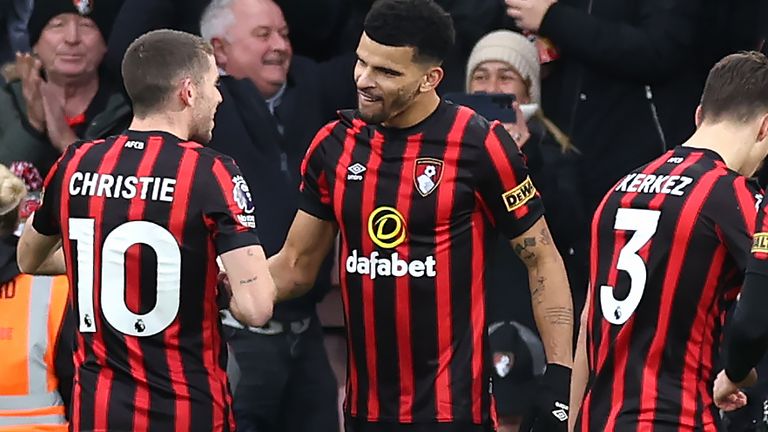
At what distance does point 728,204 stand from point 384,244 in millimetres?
1109

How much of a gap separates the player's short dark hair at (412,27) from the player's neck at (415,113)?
0.39ft

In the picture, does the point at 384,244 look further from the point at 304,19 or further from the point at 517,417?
the point at 304,19

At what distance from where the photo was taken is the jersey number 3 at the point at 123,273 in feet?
15.8

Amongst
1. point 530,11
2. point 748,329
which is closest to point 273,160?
point 530,11

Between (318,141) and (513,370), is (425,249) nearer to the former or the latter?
(318,141)

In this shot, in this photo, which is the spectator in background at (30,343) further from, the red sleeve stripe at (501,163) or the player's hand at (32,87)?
the player's hand at (32,87)

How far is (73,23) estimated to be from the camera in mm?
7016

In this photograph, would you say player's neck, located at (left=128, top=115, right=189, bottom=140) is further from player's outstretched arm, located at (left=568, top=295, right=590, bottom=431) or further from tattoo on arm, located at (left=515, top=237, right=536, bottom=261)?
player's outstretched arm, located at (left=568, top=295, right=590, bottom=431)

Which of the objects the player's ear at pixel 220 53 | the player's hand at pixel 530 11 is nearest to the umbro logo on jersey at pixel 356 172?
the player's hand at pixel 530 11

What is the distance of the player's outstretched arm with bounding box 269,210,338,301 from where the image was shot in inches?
210

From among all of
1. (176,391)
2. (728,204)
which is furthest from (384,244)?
(728,204)

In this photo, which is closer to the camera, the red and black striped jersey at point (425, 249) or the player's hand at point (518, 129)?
the red and black striped jersey at point (425, 249)

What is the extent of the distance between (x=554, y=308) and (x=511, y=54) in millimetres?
1737

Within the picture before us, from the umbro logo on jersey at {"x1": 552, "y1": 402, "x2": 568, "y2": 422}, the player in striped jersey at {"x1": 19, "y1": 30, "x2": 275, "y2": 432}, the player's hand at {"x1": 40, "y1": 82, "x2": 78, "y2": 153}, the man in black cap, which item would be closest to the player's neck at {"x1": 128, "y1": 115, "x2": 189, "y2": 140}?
the player in striped jersey at {"x1": 19, "y1": 30, "x2": 275, "y2": 432}
